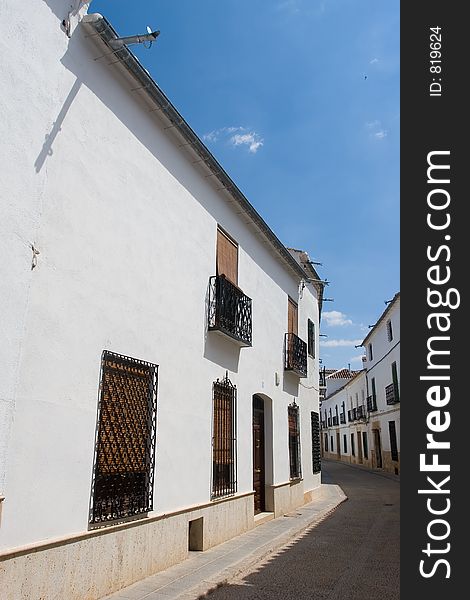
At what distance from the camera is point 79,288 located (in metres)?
5.25

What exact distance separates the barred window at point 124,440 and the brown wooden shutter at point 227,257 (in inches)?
123


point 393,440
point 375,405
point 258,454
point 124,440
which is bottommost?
point 258,454

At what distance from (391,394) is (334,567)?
60.2 feet

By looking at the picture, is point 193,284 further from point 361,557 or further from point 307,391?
point 307,391

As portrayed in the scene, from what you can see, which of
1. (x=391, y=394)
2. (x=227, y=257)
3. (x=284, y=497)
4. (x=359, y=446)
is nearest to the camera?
(x=227, y=257)

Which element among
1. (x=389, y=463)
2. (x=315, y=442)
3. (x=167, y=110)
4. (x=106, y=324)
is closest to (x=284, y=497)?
(x=315, y=442)

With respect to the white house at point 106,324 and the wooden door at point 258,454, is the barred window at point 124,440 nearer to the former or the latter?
the white house at point 106,324

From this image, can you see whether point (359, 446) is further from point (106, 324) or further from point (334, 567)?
point (106, 324)

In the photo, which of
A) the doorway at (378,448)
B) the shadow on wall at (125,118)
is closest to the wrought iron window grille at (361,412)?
the doorway at (378,448)

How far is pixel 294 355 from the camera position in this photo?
12992mm

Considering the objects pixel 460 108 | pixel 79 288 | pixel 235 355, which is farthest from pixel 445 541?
pixel 235 355

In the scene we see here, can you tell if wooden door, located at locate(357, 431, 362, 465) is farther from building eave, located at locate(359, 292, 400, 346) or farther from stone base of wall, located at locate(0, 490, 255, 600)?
stone base of wall, located at locate(0, 490, 255, 600)

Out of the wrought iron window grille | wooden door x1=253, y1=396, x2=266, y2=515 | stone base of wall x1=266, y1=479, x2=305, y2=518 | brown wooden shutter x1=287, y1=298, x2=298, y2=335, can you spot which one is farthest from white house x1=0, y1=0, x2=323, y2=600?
the wrought iron window grille

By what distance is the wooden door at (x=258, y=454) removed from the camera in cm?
1099
